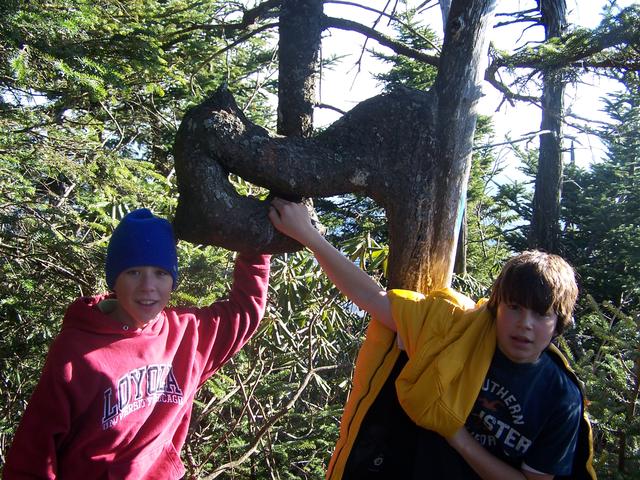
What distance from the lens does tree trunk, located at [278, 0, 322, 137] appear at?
6.93 feet

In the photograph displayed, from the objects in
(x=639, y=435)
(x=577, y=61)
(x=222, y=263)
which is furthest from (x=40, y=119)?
(x=577, y=61)

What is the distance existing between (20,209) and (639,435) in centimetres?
367

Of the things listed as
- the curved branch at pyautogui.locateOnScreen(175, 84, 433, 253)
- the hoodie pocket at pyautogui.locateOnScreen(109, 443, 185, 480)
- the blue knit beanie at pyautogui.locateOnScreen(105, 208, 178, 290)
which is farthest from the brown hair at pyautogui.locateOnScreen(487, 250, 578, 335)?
the hoodie pocket at pyautogui.locateOnScreen(109, 443, 185, 480)

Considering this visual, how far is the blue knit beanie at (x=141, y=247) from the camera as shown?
1.87m

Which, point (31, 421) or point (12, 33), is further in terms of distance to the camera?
point (12, 33)

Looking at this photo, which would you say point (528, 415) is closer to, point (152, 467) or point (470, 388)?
point (470, 388)

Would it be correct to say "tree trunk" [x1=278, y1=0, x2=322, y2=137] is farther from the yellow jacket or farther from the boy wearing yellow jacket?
the yellow jacket

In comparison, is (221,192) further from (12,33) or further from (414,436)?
(12,33)

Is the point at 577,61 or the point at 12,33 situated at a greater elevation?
the point at 577,61

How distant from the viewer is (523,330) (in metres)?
1.76

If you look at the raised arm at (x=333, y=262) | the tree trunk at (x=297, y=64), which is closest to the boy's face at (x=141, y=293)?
the raised arm at (x=333, y=262)

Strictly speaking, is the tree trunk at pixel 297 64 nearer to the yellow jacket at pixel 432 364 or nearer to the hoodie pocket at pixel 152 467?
the yellow jacket at pixel 432 364

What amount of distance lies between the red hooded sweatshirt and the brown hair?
884 millimetres

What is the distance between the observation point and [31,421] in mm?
1687
